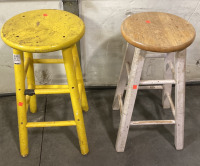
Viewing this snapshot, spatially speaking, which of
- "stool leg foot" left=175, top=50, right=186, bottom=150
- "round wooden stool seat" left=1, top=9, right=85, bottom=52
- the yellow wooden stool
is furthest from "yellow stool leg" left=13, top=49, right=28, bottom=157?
"stool leg foot" left=175, top=50, right=186, bottom=150

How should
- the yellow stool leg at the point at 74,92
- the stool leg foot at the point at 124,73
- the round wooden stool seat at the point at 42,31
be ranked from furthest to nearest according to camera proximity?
the stool leg foot at the point at 124,73 → the yellow stool leg at the point at 74,92 → the round wooden stool seat at the point at 42,31

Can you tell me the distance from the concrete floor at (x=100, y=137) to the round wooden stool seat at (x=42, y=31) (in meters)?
0.88

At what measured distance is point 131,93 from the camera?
4.72ft

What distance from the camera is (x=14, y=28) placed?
1.30 meters

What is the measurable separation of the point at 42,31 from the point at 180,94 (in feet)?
3.05

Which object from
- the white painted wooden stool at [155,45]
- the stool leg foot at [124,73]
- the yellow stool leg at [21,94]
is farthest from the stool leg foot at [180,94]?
the yellow stool leg at [21,94]

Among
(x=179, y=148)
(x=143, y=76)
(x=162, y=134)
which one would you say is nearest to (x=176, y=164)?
(x=179, y=148)

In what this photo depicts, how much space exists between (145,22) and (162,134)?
93 cm

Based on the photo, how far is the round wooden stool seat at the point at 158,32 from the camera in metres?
1.23

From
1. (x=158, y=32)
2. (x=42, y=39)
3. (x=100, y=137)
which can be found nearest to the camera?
(x=42, y=39)

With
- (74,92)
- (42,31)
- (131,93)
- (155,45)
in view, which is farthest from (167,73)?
(42,31)

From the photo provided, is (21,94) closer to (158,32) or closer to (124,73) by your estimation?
(124,73)

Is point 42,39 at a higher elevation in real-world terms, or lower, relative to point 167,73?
higher

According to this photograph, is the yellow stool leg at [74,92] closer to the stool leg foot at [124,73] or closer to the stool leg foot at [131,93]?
the stool leg foot at [131,93]
